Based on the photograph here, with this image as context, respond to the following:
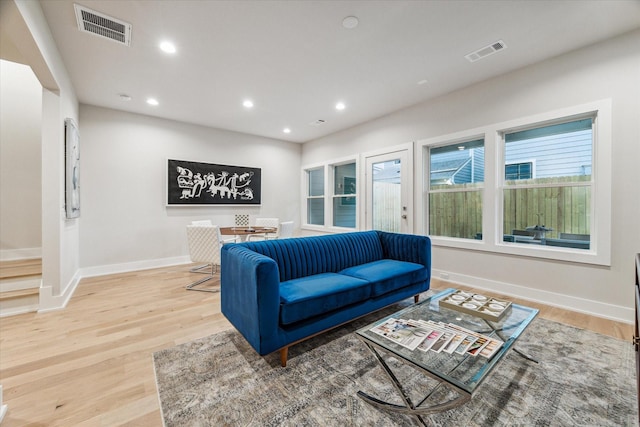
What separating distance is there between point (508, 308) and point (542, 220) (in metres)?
1.92

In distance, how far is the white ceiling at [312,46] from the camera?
2213 millimetres

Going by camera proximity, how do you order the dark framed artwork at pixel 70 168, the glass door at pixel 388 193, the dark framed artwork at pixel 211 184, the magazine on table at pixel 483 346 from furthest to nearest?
the dark framed artwork at pixel 211 184 < the glass door at pixel 388 193 < the dark framed artwork at pixel 70 168 < the magazine on table at pixel 483 346

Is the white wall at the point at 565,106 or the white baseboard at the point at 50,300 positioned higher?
the white wall at the point at 565,106

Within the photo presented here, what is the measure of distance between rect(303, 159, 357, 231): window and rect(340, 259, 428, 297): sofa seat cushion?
2.63 m

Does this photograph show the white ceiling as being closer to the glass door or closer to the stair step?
the glass door

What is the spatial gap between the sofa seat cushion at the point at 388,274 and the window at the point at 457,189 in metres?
1.39

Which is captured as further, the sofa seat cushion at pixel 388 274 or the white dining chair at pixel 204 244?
the white dining chair at pixel 204 244

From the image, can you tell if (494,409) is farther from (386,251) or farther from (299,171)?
(299,171)

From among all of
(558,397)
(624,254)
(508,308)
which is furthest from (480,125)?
(558,397)

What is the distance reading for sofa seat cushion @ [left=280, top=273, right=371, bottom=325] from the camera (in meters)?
1.84

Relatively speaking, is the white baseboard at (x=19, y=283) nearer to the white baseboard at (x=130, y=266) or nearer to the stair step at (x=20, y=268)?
the stair step at (x=20, y=268)

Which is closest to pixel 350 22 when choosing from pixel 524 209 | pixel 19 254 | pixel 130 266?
pixel 524 209

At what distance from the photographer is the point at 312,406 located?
1469mm

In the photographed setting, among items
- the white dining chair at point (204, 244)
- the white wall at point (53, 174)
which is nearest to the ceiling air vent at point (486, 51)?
the white dining chair at point (204, 244)
